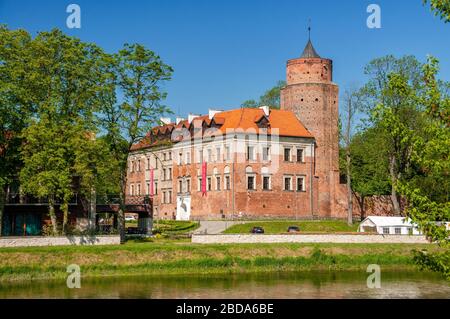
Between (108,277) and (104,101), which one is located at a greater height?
(104,101)

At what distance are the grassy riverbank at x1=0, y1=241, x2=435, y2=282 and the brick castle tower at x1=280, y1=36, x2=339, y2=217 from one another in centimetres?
2340

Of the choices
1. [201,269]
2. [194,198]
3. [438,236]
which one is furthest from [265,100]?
[438,236]

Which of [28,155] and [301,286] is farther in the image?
[28,155]

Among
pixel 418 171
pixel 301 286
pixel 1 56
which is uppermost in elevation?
pixel 1 56

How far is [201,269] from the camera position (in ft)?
141

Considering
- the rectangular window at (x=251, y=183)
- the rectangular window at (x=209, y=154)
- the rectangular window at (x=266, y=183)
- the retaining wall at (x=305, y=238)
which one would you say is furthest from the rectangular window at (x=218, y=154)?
the retaining wall at (x=305, y=238)

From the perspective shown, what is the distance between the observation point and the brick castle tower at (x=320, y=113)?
72.1 meters

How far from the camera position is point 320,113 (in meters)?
72.3

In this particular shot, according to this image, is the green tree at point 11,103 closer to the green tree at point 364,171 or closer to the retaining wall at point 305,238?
the retaining wall at point 305,238

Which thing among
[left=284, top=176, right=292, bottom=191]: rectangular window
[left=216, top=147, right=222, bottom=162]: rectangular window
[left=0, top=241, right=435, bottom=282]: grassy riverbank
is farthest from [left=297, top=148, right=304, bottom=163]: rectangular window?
[left=0, top=241, right=435, bottom=282]: grassy riverbank

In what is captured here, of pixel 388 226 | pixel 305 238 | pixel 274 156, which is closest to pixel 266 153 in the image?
pixel 274 156
